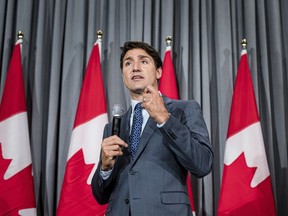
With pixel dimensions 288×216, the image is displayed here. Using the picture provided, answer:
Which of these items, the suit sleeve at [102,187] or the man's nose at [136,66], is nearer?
the suit sleeve at [102,187]

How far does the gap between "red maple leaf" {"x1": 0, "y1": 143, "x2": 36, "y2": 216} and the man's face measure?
1.29m

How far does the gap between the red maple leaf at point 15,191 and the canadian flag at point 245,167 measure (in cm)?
138

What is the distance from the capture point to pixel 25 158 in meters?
2.74

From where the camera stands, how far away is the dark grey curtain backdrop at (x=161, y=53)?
9.96ft

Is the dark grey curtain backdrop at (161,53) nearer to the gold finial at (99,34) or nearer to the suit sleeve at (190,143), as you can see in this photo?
the gold finial at (99,34)

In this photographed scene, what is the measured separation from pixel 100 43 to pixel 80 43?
1.03 ft

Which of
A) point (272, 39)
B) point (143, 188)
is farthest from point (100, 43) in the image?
point (143, 188)

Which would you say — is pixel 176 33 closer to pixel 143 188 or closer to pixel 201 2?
pixel 201 2

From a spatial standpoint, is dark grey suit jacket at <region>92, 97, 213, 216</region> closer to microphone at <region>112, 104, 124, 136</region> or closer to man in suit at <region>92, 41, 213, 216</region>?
man in suit at <region>92, 41, 213, 216</region>

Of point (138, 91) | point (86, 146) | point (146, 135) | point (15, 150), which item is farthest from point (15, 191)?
point (146, 135)

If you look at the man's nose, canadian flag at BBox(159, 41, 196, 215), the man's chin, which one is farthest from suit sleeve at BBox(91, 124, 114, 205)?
canadian flag at BBox(159, 41, 196, 215)

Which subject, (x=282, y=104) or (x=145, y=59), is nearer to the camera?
(x=145, y=59)

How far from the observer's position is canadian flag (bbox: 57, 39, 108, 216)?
2.62 meters

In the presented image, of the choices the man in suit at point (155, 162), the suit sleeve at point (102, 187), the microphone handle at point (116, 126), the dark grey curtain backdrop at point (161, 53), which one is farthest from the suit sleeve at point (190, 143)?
the dark grey curtain backdrop at point (161, 53)
